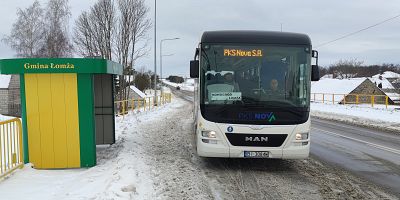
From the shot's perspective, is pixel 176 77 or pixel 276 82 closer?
pixel 276 82

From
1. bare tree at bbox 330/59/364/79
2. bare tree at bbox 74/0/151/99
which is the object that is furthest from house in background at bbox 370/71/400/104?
bare tree at bbox 74/0/151/99

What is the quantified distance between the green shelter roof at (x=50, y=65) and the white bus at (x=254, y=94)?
2.17 meters

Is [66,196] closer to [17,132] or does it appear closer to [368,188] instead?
[17,132]

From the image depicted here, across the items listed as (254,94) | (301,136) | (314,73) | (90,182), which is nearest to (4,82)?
(90,182)

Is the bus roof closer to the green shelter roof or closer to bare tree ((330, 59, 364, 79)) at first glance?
the green shelter roof

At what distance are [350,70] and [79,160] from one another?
113m

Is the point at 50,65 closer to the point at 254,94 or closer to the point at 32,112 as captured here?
the point at 32,112

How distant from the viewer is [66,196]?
5844 millimetres

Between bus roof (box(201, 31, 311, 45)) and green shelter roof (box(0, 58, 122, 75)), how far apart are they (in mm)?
2359

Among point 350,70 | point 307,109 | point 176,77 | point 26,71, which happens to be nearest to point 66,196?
point 26,71

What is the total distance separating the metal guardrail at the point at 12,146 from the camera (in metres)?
7.07

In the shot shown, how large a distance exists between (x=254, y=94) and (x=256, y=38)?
1198 millimetres

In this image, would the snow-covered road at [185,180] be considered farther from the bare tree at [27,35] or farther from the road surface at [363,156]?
the bare tree at [27,35]

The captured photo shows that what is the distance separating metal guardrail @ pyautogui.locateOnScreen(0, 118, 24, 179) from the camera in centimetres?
707
